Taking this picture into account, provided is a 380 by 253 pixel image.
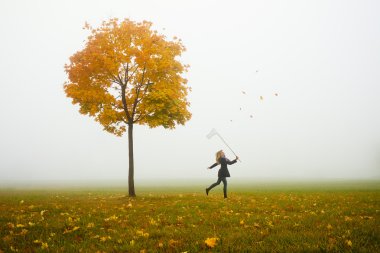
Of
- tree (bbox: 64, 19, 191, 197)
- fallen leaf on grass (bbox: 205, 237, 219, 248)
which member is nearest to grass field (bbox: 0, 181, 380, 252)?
fallen leaf on grass (bbox: 205, 237, 219, 248)

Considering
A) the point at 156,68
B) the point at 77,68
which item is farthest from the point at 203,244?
the point at 77,68

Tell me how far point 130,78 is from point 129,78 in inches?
3.2

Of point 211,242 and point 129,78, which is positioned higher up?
point 129,78

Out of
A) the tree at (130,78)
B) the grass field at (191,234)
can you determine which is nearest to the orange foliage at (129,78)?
the tree at (130,78)

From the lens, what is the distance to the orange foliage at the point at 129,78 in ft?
65.7

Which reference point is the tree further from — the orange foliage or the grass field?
the grass field

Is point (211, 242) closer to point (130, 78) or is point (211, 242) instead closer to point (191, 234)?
point (191, 234)

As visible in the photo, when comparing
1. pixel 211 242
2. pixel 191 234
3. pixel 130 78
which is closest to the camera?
pixel 211 242

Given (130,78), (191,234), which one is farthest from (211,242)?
(130,78)

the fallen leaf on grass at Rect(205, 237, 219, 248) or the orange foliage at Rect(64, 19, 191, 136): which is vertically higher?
the orange foliage at Rect(64, 19, 191, 136)

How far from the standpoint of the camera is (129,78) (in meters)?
21.4

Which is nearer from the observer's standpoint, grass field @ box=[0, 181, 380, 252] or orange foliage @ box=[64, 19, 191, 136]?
grass field @ box=[0, 181, 380, 252]

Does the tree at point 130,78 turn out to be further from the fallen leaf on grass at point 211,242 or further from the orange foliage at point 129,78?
the fallen leaf on grass at point 211,242

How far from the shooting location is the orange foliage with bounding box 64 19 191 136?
65.7ft
